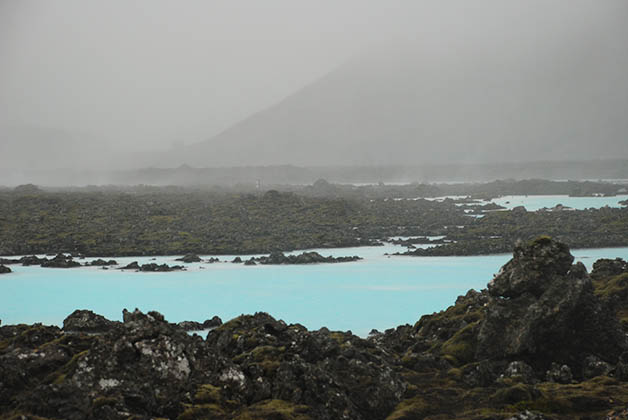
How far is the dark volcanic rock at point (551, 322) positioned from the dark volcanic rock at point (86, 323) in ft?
31.7

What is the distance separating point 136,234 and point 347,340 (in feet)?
117

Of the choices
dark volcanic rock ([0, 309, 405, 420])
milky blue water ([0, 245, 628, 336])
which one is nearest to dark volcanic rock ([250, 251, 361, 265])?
milky blue water ([0, 245, 628, 336])

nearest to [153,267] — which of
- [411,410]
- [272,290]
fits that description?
[272,290]

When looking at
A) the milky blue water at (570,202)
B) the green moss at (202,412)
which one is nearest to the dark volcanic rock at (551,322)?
the green moss at (202,412)

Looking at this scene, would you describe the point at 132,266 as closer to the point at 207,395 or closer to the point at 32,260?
the point at 32,260

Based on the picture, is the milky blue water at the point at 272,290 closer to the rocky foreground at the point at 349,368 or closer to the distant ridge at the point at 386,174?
the rocky foreground at the point at 349,368

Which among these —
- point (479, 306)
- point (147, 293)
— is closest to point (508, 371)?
point (479, 306)

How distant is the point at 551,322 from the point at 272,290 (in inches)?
688

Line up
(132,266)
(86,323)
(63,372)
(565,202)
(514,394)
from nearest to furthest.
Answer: (514,394)
(63,372)
(86,323)
(132,266)
(565,202)

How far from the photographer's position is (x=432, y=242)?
46625mm

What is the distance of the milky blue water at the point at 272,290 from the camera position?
26000 millimetres

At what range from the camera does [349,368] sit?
12.9 meters

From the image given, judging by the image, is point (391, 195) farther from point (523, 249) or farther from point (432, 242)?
point (523, 249)

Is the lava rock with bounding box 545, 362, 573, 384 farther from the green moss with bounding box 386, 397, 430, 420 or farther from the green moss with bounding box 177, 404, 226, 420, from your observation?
the green moss with bounding box 177, 404, 226, 420
